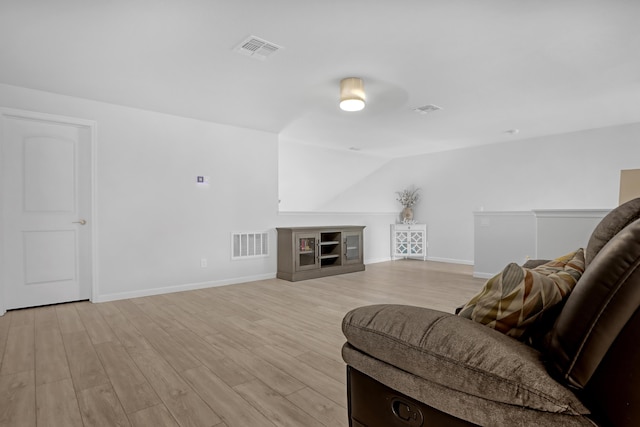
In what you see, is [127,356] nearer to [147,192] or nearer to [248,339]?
[248,339]

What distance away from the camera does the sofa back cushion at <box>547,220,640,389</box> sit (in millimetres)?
706

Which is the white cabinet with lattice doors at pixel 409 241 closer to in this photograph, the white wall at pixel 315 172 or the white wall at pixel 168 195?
the white wall at pixel 315 172

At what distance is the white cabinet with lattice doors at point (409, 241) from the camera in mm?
7449

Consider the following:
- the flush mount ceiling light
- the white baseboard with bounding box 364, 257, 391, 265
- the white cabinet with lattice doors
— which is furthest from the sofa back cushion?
the white cabinet with lattice doors

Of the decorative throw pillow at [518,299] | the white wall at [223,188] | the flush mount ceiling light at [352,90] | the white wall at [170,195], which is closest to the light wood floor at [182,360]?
the white wall at [170,195]

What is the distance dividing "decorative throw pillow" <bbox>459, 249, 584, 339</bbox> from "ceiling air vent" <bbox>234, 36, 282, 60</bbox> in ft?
8.02

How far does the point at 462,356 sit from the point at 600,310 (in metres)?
0.31

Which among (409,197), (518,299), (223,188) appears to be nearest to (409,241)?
(409,197)

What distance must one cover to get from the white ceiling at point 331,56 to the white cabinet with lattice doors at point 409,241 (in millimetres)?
3155

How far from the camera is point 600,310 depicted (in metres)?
0.73

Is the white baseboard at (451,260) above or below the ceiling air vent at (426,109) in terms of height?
below

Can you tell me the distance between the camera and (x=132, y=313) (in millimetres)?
3436

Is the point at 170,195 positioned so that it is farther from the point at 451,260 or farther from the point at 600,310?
the point at 451,260

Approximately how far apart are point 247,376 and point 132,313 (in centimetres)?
198
